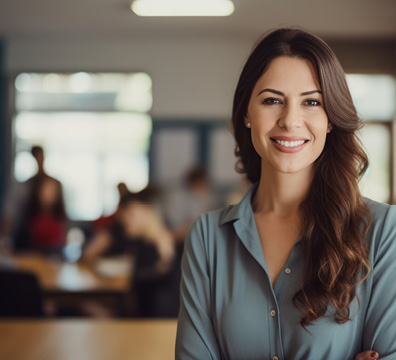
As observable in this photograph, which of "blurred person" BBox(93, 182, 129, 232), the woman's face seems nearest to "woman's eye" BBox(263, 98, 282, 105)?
the woman's face

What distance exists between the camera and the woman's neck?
1.04m

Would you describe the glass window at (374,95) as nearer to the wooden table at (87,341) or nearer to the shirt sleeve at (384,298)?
the shirt sleeve at (384,298)

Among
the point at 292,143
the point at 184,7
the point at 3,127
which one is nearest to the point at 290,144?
the point at 292,143

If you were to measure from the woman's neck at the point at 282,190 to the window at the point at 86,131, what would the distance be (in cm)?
103

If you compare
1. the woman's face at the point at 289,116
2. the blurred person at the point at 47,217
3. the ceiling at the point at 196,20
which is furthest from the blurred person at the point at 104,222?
the woman's face at the point at 289,116

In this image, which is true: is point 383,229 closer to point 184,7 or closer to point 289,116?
point 289,116

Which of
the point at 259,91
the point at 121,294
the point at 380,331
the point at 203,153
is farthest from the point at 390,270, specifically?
the point at 203,153

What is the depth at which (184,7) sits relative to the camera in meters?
1.53

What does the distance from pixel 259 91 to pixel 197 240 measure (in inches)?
12.7

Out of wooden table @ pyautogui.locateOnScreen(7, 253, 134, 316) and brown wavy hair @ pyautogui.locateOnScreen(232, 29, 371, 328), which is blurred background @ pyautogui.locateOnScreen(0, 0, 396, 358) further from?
brown wavy hair @ pyautogui.locateOnScreen(232, 29, 371, 328)

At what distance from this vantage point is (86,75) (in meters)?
2.03

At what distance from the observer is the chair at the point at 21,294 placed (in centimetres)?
224

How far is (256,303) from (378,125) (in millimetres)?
1027

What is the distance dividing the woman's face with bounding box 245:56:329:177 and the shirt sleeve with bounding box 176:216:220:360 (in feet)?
0.83
